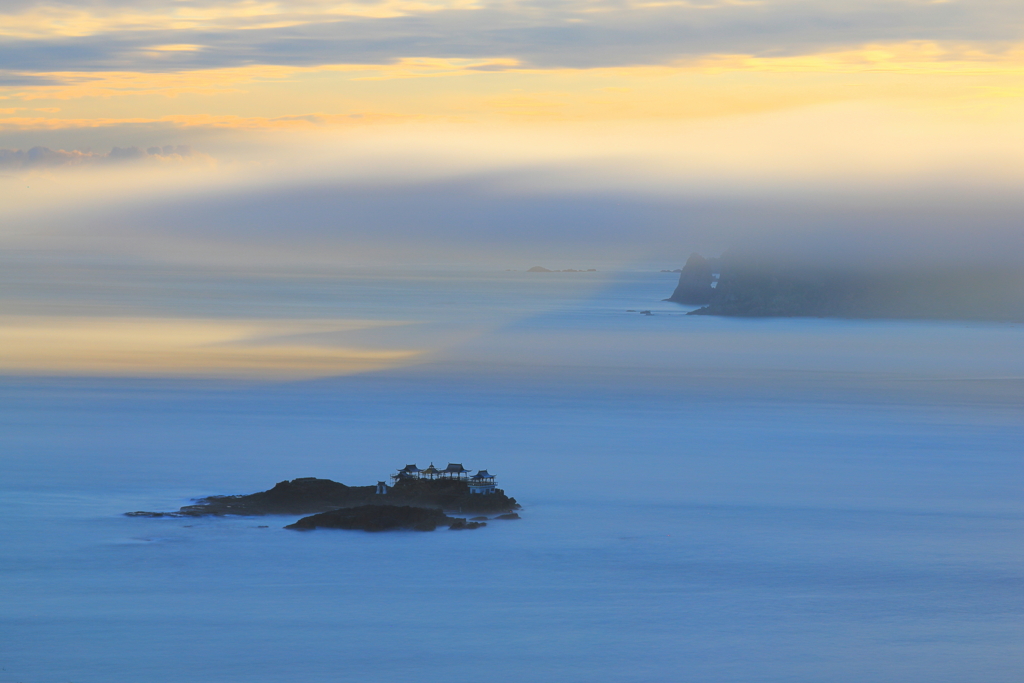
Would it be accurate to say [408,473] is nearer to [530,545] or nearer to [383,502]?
[383,502]

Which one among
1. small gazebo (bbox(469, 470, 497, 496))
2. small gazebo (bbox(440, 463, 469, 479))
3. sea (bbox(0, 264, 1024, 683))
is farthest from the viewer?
small gazebo (bbox(469, 470, 497, 496))

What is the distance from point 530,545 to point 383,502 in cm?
648

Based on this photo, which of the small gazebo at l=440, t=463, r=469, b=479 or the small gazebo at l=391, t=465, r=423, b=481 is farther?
the small gazebo at l=391, t=465, r=423, b=481

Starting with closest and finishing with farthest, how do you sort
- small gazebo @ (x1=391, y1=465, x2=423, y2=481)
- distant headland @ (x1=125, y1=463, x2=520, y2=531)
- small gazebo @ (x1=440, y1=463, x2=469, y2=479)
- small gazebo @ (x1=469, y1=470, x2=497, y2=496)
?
1. distant headland @ (x1=125, y1=463, x2=520, y2=531)
2. small gazebo @ (x1=440, y1=463, x2=469, y2=479)
3. small gazebo @ (x1=391, y1=465, x2=423, y2=481)
4. small gazebo @ (x1=469, y1=470, x2=497, y2=496)

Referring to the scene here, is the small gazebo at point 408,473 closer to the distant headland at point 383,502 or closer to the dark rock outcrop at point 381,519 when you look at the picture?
the distant headland at point 383,502

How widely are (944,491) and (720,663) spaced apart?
28.0 metres

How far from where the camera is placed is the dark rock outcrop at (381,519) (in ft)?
135

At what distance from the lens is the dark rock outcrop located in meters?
41.2

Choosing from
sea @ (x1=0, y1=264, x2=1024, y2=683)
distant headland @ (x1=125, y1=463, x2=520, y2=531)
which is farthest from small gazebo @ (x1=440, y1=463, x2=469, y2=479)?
sea @ (x1=0, y1=264, x2=1024, y2=683)

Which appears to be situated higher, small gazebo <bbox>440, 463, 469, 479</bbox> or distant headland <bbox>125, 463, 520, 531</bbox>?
small gazebo <bbox>440, 463, 469, 479</bbox>

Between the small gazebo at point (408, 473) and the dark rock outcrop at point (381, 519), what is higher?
the small gazebo at point (408, 473)

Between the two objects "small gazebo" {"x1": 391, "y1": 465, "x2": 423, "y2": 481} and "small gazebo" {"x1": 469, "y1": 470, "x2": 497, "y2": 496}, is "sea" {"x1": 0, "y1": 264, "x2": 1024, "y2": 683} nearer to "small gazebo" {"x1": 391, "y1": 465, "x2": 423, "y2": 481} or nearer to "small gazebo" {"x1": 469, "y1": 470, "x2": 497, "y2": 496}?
"small gazebo" {"x1": 469, "y1": 470, "x2": 497, "y2": 496}

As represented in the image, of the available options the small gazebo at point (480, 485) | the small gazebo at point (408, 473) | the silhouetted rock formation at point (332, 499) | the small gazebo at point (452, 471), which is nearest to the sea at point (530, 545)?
the silhouetted rock formation at point (332, 499)

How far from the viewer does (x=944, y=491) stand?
55.0 meters
